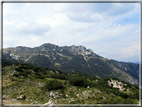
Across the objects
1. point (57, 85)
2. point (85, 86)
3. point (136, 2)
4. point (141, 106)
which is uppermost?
point (136, 2)

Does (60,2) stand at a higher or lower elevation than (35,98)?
higher

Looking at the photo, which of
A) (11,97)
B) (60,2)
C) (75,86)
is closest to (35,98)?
(11,97)

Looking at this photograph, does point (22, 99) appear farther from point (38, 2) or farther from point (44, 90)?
point (38, 2)

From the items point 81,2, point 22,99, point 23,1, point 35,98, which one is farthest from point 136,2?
point 22,99

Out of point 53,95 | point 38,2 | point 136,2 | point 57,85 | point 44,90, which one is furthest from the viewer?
point 57,85

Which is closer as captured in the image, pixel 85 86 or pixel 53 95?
pixel 53 95

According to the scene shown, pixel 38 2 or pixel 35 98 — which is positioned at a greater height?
pixel 38 2

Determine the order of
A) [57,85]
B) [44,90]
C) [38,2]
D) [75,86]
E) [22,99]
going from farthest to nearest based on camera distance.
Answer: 1. [75,86]
2. [57,85]
3. [44,90]
4. [22,99]
5. [38,2]

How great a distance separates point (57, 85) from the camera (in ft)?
70.5

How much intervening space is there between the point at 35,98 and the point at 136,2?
21381 mm

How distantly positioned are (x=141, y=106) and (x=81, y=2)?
41.6ft

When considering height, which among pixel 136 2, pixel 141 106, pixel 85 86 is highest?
pixel 136 2

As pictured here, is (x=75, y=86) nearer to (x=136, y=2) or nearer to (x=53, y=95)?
(x=53, y=95)

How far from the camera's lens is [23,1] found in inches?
333
